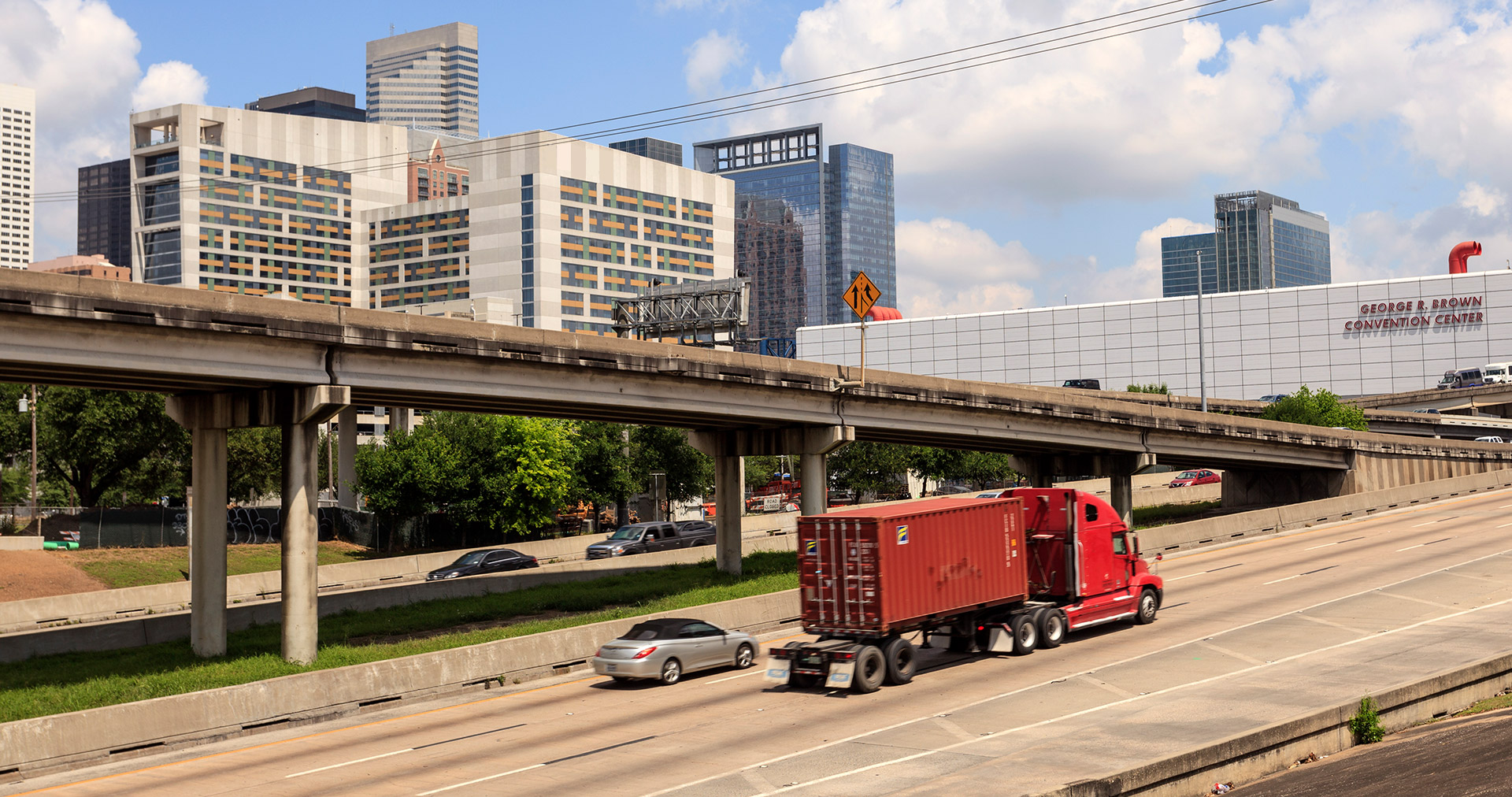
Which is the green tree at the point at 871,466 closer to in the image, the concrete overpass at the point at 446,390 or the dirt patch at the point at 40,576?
the concrete overpass at the point at 446,390

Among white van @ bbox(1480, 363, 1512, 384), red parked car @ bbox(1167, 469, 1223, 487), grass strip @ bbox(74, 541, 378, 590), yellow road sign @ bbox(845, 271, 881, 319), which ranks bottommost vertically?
grass strip @ bbox(74, 541, 378, 590)

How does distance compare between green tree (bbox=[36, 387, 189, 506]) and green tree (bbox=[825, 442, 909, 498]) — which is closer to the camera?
green tree (bbox=[36, 387, 189, 506])

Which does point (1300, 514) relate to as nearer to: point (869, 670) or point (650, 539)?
A: point (650, 539)

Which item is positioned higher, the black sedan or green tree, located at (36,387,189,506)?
green tree, located at (36,387,189,506)

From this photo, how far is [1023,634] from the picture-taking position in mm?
27203

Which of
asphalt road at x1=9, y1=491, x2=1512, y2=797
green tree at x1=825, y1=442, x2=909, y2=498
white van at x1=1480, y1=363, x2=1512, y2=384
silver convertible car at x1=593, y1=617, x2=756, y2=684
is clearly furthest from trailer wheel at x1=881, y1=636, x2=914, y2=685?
white van at x1=1480, y1=363, x2=1512, y2=384

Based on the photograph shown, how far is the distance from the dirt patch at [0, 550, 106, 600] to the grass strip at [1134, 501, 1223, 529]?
5029 centimetres

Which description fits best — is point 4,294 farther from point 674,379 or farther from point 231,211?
point 231,211

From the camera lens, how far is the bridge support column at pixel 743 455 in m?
45.2

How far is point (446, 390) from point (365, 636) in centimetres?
783

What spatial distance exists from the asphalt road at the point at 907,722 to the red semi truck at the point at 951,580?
617 millimetres

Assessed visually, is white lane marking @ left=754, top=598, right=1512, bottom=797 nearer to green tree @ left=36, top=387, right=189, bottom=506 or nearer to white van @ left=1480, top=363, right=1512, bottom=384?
green tree @ left=36, top=387, right=189, bottom=506

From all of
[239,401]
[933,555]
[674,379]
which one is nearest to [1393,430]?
[674,379]

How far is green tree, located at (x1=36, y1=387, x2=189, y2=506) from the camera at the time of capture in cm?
7125
